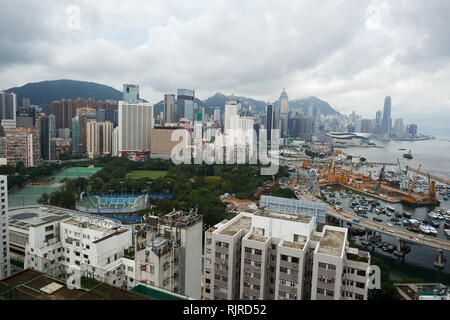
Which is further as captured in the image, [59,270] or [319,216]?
[319,216]

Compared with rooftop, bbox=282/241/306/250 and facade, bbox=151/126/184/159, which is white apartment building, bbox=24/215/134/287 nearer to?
rooftop, bbox=282/241/306/250

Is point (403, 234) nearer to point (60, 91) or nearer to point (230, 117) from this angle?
point (230, 117)

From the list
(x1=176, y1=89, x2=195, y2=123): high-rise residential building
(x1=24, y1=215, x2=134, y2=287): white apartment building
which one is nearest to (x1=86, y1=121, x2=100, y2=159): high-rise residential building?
(x1=176, y1=89, x2=195, y2=123): high-rise residential building

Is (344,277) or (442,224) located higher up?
(344,277)

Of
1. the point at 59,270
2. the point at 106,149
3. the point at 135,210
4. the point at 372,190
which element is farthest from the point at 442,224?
the point at 106,149

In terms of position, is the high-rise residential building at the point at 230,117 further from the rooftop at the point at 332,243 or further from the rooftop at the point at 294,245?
the rooftop at the point at 294,245

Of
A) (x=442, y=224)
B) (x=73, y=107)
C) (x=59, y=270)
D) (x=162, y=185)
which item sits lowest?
(x=442, y=224)

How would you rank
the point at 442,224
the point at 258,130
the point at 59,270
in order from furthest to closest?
the point at 258,130
the point at 442,224
the point at 59,270

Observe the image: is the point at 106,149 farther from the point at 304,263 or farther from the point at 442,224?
the point at 304,263
